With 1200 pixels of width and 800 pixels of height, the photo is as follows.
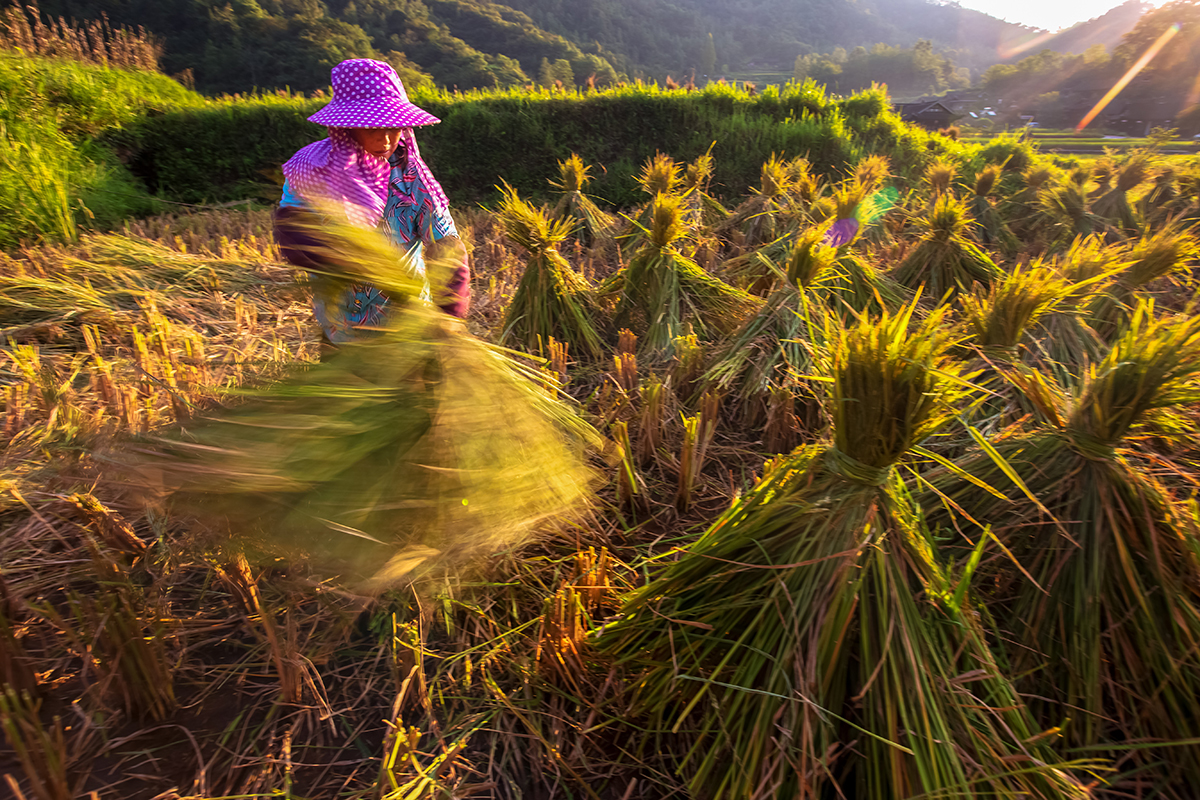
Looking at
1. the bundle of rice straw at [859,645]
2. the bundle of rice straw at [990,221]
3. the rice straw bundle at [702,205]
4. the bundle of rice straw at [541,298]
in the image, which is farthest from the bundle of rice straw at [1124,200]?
the bundle of rice straw at [859,645]

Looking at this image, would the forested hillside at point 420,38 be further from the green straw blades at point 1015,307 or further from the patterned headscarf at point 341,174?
the patterned headscarf at point 341,174

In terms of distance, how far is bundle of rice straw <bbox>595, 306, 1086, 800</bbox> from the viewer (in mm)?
877

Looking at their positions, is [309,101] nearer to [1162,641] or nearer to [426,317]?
[426,317]

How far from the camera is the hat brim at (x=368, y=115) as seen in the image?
166cm

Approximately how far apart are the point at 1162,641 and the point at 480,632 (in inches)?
64.8

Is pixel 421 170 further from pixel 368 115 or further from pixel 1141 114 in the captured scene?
pixel 1141 114

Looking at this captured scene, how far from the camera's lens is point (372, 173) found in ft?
5.99

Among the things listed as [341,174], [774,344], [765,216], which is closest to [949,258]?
[765,216]

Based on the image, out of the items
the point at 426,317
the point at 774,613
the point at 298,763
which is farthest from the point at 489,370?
the point at 298,763

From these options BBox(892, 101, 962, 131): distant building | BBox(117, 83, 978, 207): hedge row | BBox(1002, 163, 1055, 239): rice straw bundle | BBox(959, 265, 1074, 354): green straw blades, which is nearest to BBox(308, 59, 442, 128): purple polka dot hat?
BBox(959, 265, 1074, 354): green straw blades

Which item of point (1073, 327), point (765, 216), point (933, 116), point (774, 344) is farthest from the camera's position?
point (933, 116)

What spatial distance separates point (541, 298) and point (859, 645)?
8.81 feet

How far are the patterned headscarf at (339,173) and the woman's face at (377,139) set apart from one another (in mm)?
22

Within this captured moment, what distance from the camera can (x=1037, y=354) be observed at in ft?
7.80
